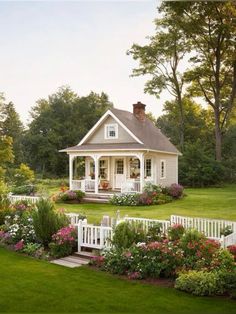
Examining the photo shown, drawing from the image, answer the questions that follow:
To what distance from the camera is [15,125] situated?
56.5m

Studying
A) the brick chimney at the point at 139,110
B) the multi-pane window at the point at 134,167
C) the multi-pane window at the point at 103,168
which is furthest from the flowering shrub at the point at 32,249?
the brick chimney at the point at 139,110

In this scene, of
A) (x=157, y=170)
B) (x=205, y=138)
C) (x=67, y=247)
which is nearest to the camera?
(x=67, y=247)

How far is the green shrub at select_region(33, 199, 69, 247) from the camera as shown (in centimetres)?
1011

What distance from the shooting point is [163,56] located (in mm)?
36375

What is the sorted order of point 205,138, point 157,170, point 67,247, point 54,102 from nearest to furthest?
point 67,247 < point 157,170 < point 205,138 < point 54,102

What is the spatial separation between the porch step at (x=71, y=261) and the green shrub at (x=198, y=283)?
8.91 feet

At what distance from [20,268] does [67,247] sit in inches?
60.0

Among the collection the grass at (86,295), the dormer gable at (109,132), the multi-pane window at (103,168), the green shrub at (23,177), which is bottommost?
the grass at (86,295)

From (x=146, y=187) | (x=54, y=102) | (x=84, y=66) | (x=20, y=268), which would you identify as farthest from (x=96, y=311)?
(x=54, y=102)

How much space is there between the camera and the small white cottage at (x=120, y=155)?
72.7 feet

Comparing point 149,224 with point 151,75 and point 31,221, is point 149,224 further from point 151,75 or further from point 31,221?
point 151,75

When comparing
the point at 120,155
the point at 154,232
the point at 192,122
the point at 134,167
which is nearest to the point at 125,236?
the point at 154,232

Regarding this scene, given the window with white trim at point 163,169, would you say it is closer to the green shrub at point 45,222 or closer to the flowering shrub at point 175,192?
the flowering shrub at point 175,192

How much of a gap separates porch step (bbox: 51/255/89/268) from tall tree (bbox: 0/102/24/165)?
131 ft
